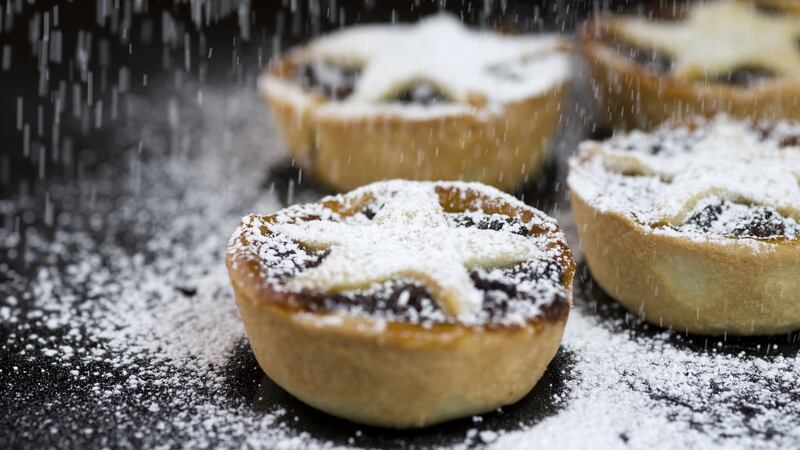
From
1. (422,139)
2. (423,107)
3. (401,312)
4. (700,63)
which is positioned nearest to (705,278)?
(401,312)

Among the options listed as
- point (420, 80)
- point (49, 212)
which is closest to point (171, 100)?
point (49, 212)

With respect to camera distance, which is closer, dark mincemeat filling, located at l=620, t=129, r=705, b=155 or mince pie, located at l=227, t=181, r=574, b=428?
mince pie, located at l=227, t=181, r=574, b=428

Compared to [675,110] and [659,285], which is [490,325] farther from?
[675,110]

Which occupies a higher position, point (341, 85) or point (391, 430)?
point (341, 85)

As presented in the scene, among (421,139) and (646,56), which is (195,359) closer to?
(421,139)

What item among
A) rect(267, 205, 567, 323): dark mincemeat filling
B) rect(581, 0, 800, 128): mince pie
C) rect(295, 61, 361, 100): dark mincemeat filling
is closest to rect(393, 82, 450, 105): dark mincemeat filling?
rect(295, 61, 361, 100): dark mincemeat filling

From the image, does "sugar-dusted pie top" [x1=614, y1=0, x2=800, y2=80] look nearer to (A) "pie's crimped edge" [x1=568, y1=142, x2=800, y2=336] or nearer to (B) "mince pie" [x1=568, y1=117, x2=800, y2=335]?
(B) "mince pie" [x1=568, y1=117, x2=800, y2=335]
